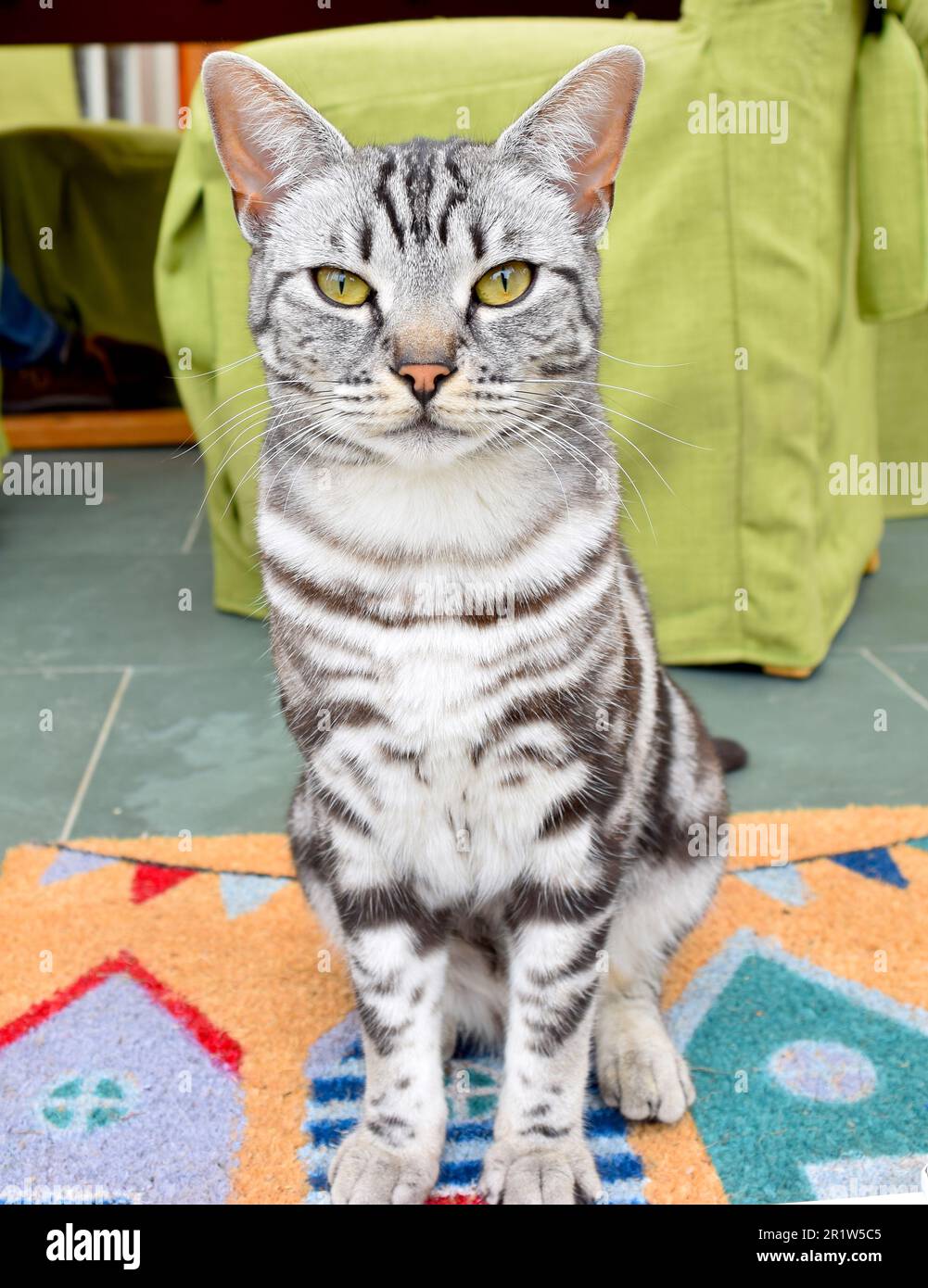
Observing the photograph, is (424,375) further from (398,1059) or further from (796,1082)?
(796,1082)

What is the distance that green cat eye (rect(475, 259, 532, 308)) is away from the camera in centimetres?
112

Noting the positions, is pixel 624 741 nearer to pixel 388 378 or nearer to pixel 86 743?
pixel 388 378

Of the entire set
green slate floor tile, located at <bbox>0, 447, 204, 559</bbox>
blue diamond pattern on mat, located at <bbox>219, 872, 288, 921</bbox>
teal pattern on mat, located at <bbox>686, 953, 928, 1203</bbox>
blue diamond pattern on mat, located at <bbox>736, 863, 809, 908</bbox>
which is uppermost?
teal pattern on mat, located at <bbox>686, 953, 928, 1203</bbox>

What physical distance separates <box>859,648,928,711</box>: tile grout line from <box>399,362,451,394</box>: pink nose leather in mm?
1549

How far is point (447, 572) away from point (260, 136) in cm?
46

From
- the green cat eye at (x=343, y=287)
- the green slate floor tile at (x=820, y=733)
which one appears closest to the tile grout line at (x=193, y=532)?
the green slate floor tile at (x=820, y=733)

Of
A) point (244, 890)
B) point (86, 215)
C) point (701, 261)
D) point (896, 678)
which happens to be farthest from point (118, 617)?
point (86, 215)

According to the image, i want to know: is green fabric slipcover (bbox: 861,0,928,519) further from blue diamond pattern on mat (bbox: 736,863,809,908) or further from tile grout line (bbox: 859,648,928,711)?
blue diamond pattern on mat (bbox: 736,863,809,908)

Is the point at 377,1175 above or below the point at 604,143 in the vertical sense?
below

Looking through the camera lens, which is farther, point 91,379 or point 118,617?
point 91,379

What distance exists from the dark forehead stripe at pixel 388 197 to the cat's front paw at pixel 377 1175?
85cm

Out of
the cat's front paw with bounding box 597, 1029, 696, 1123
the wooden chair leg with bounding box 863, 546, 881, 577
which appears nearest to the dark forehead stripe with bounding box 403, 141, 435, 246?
the cat's front paw with bounding box 597, 1029, 696, 1123

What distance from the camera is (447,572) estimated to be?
1151mm

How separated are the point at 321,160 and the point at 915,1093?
1.12m
